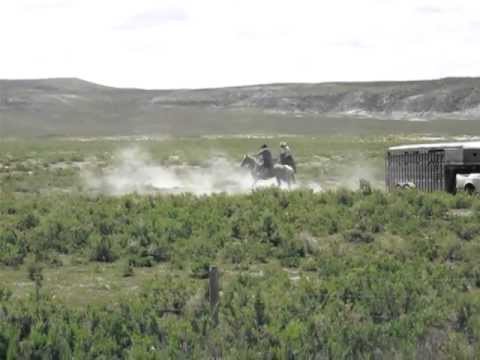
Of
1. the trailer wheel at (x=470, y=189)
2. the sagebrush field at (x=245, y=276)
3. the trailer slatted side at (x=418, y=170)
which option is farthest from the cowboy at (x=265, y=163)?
the trailer wheel at (x=470, y=189)

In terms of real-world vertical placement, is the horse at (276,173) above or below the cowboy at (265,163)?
below

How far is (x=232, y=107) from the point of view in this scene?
563 feet

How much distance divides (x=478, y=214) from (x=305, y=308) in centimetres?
1025

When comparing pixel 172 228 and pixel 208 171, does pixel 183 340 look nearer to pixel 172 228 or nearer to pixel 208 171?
pixel 172 228

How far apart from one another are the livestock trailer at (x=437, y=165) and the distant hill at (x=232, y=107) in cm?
9197

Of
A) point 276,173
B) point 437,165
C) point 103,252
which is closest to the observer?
point 103,252

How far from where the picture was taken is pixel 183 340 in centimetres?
1070

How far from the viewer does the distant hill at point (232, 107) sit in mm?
132675

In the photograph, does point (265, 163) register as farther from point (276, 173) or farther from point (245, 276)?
point (245, 276)

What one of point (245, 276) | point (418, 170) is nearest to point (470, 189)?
point (418, 170)

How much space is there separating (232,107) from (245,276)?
158 m

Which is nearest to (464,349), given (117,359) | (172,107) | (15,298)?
(117,359)

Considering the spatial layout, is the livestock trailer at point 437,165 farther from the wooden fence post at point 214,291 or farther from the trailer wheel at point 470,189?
the wooden fence post at point 214,291

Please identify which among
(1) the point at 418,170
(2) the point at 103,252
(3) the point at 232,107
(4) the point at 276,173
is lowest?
(3) the point at 232,107
